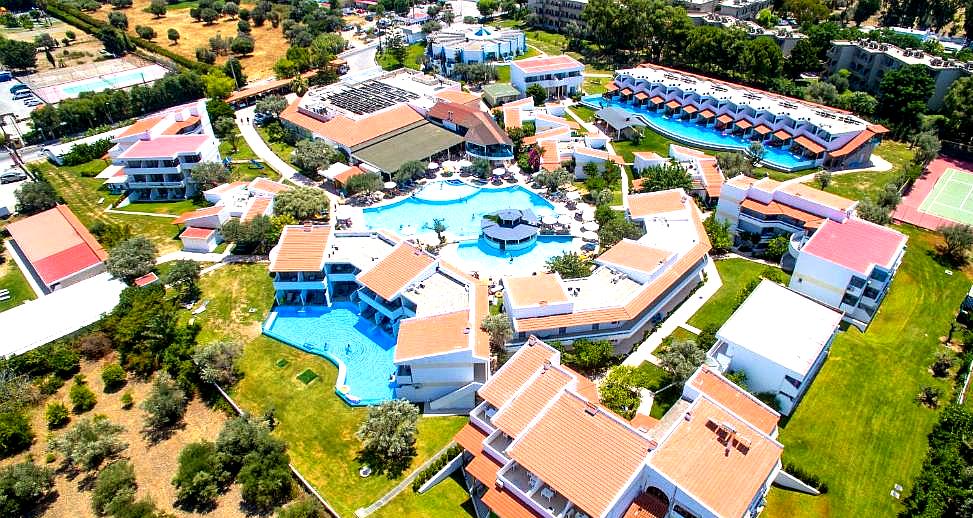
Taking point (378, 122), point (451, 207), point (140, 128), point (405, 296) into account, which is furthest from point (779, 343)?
point (140, 128)

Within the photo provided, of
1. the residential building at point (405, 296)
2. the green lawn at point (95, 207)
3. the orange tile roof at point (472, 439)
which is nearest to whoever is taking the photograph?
the orange tile roof at point (472, 439)

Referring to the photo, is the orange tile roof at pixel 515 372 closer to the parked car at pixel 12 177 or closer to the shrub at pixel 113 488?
the shrub at pixel 113 488

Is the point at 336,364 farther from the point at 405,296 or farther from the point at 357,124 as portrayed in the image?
the point at 357,124

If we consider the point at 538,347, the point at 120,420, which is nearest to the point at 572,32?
the point at 538,347


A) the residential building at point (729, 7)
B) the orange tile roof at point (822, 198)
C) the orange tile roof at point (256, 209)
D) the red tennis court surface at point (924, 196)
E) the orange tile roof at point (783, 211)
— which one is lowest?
the orange tile roof at point (256, 209)

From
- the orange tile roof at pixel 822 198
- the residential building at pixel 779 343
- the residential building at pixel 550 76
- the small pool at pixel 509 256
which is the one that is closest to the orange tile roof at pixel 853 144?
the orange tile roof at pixel 822 198

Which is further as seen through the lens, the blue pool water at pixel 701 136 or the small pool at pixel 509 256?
the blue pool water at pixel 701 136

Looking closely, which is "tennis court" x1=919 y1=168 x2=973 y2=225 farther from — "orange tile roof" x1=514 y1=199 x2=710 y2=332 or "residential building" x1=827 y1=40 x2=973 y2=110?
"orange tile roof" x1=514 y1=199 x2=710 y2=332
